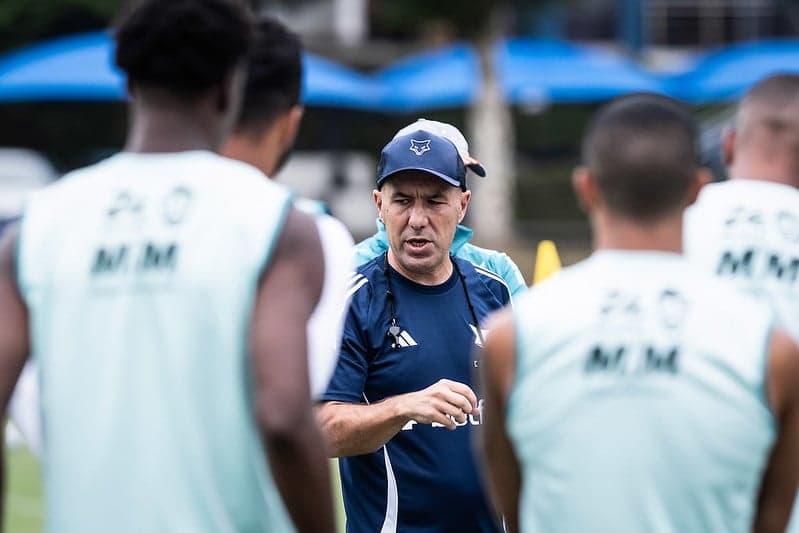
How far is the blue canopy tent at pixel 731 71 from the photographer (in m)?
26.5

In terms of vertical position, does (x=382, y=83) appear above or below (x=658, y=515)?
above

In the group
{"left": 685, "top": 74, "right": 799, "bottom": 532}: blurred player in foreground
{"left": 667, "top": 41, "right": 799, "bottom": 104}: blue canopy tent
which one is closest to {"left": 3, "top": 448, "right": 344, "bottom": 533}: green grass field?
{"left": 685, "top": 74, "right": 799, "bottom": 532}: blurred player in foreground

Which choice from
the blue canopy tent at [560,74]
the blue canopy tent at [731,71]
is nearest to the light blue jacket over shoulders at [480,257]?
the blue canopy tent at [560,74]

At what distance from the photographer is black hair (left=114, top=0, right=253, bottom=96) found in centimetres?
314

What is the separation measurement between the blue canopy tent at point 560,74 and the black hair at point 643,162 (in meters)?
22.8

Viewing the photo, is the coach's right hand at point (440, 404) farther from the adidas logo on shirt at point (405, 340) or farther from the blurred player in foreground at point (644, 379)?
the blurred player in foreground at point (644, 379)

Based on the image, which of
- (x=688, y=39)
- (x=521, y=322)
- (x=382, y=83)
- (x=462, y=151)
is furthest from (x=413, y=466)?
(x=688, y=39)

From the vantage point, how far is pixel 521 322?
3152mm

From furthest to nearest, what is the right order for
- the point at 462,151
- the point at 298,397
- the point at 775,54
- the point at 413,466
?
the point at 775,54
the point at 462,151
the point at 413,466
the point at 298,397

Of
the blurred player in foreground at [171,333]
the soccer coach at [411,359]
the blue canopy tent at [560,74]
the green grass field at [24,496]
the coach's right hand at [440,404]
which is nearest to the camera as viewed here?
the blurred player in foreground at [171,333]

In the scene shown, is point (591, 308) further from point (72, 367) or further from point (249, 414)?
point (72, 367)

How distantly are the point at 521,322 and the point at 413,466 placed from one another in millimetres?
1725

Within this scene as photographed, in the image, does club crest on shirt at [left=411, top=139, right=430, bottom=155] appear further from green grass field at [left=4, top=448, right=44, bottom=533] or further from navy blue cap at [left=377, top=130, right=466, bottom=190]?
green grass field at [left=4, top=448, right=44, bottom=533]

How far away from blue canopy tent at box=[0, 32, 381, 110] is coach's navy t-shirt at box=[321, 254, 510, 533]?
16589 millimetres
